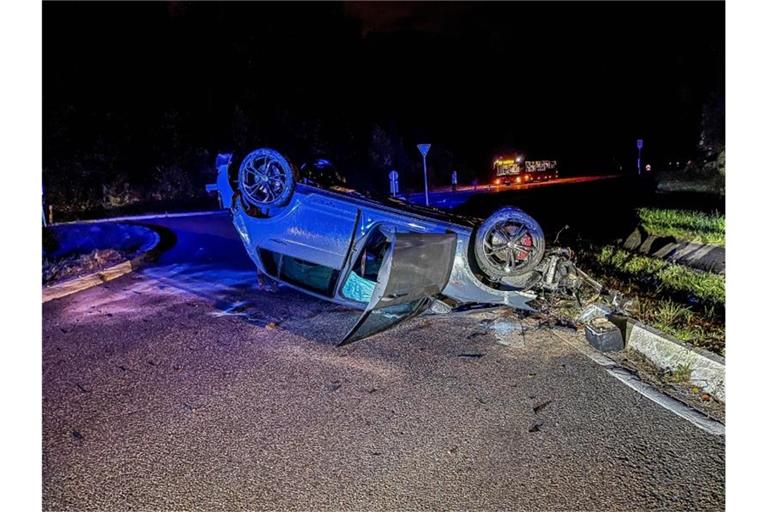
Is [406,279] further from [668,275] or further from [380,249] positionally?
[668,275]

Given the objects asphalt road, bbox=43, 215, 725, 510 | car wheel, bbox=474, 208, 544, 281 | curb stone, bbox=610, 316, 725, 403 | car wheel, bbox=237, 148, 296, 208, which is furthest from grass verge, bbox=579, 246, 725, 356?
car wheel, bbox=237, 148, 296, 208

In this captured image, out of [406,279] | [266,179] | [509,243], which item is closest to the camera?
[406,279]

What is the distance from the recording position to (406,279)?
4613mm

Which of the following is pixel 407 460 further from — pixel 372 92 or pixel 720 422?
pixel 372 92

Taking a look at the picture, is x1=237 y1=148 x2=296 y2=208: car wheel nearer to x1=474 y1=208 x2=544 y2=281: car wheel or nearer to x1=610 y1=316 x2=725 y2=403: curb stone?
x1=474 y1=208 x2=544 y2=281: car wheel

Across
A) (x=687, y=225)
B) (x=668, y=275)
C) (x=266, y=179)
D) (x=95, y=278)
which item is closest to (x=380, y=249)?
(x=266, y=179)

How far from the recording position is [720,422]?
3240mm

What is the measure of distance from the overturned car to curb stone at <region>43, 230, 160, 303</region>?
3.06 metres

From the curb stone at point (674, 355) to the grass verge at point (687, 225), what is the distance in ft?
12.1

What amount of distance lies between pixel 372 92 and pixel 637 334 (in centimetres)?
3574

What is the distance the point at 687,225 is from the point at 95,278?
356 inches

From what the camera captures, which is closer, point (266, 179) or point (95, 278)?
point (266, 179)

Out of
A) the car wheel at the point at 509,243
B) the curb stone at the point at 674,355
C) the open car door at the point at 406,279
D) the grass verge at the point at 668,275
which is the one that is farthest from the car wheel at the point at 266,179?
the grass verge at the point at 668,275

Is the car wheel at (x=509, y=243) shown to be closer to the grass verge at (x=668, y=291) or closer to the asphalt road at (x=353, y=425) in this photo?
the asphalt road at (x=353, y=425)
